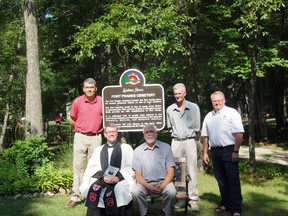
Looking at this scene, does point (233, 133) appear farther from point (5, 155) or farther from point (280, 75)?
point (280, 75)

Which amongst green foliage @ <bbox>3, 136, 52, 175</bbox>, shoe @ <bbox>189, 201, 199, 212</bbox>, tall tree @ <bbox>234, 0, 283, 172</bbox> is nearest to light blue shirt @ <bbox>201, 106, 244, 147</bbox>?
shoe @ <bbox>189, 201, 199, 212</bbox>

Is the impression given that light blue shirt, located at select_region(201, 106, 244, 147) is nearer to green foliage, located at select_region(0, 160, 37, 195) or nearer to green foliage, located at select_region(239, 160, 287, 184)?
green foliage, located at select_region(239, 160, 287, 184)

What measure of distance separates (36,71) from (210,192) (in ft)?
17.5

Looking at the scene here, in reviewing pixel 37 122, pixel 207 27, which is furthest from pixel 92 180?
pixel 207 27

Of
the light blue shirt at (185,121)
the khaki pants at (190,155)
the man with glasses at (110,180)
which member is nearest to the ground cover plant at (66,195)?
the khaki pants at (190,155)

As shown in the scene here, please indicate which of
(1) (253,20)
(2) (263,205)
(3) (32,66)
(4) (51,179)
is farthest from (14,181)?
(1) (253,20)

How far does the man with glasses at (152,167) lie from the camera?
5.14 metres

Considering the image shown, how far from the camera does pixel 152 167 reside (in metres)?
5.31

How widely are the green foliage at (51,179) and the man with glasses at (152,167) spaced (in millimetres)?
2678

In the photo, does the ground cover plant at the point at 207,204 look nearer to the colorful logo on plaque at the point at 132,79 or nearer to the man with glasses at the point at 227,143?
the man with glasses at the point at 227,143

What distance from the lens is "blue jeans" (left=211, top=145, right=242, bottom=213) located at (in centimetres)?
566

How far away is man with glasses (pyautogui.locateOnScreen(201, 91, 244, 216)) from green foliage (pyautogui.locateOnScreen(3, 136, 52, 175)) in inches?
161

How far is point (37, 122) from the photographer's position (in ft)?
30.0

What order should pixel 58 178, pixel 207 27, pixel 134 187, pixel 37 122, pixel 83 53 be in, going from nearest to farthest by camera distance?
pixel 134 187
pixel 58 178
pixel 37 122
pixel 83 53
pixel 207 27
